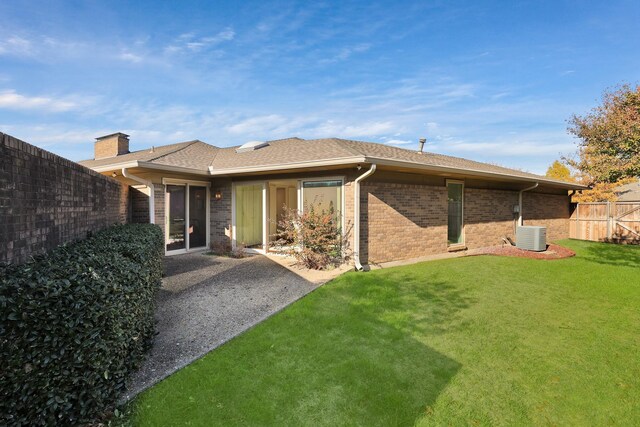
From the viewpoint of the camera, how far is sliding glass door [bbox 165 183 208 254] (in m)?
10.5

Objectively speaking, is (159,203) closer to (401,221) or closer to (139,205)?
(139,205)

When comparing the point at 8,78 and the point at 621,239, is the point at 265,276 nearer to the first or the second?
the point at 8,78

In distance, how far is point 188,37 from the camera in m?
9.44

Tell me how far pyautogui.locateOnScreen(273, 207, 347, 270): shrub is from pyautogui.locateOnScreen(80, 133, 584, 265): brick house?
370mm

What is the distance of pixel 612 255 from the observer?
11438 millimetres

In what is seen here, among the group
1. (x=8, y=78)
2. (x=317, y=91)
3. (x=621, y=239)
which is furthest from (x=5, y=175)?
(x=621, y=239)

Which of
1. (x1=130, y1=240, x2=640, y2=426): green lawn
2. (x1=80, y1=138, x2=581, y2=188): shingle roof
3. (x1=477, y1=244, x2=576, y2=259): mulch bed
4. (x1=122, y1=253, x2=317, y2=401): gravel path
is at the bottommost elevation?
(x1=130, y1=240, x2=640, y2=426): green lawn

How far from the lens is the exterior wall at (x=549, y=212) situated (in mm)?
14367

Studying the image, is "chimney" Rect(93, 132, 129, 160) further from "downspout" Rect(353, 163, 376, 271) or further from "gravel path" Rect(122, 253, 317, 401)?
"downspout" Rect(353, 163, 376, 271)

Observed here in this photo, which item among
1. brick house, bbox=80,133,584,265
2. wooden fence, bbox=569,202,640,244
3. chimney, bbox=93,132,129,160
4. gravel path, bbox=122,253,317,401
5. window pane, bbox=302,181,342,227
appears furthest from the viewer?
chimney, bbox=93,132,129,160

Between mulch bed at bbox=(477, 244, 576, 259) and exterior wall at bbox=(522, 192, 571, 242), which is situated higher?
exterior wall at bbox=(522, 192, 571, 242)

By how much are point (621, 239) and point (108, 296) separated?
65.6 ft

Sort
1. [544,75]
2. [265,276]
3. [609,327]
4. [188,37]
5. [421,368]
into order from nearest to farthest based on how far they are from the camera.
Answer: [421,368] < [609,327] < [265,276] < [188,37] < [544,75]

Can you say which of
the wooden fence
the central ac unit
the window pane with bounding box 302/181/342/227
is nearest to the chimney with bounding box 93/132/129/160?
the window pane with bounding box 302/181/342/227
